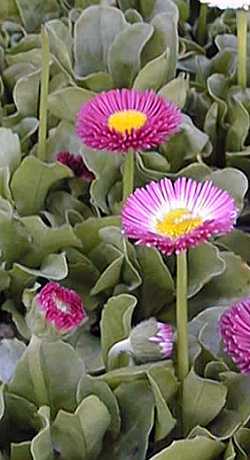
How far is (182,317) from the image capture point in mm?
819

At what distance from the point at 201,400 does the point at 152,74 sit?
48 cm

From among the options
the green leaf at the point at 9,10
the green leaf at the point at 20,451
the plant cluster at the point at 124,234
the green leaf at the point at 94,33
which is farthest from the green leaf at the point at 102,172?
the green leaf at the point at 9,10

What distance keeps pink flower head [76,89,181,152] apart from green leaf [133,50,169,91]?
0.15 meters

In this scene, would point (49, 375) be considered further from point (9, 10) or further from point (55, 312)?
point (9, 10)

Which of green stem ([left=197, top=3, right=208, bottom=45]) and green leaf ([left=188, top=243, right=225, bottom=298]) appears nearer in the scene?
green leaf ([left=188, top=243, right=225, bottom=298])

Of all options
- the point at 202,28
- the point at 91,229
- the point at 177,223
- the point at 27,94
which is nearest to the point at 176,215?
the point at 177,223

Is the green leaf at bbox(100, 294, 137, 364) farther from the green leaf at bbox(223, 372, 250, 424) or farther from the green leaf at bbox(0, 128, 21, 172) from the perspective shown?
the green leaf at bbox(0, 128, 21, 172)

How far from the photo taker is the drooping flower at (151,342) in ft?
2.76

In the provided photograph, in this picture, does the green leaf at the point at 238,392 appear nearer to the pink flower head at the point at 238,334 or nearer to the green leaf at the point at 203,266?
the pink flower head at the point at 238,334

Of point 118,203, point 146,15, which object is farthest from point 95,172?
point 146,15

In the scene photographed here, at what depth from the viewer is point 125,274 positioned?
1.02 meters

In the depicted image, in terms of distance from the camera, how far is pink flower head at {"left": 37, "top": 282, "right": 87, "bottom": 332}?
34.2 inches

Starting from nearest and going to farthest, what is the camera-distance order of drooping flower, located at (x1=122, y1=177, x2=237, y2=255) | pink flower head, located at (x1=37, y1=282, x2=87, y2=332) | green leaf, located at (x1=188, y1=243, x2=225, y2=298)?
drooping flower, located at (x1=122, y1=177, x2=237, y2=255) → pink flower head, located at (x1=37, y1=282, x2=87, y2=332) → green leaf, located at (x1=188, y1=243, x2=225, y2=298)

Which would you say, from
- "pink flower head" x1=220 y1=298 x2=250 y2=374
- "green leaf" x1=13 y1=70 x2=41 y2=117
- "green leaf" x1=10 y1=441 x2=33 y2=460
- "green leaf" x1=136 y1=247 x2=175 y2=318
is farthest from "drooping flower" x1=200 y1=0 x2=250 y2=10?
"green leaf" x1=10 y1=441 x2=33 y2=460
